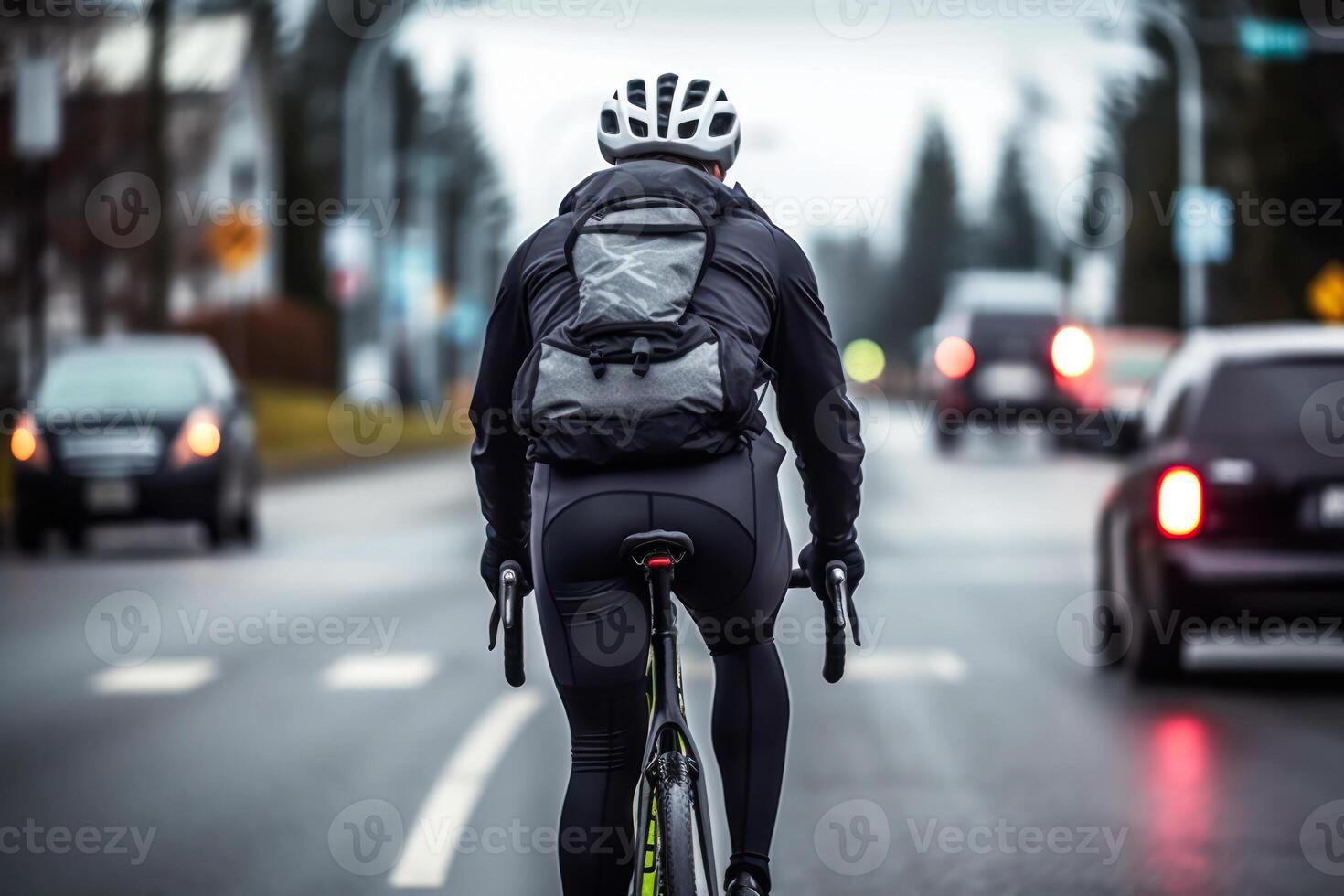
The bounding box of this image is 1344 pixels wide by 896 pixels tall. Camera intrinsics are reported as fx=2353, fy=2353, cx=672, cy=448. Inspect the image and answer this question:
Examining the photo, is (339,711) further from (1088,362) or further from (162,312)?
(162,312)

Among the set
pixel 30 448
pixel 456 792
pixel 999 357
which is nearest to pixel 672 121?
pixel 456 792

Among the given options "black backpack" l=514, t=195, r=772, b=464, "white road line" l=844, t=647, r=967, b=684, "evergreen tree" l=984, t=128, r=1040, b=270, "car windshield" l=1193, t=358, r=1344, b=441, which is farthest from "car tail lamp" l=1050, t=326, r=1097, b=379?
"evergreen tree" l=984, t=128, r=1040, b=270

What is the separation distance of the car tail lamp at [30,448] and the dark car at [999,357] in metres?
16.7

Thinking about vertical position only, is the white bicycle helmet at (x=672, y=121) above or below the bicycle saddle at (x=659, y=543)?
above

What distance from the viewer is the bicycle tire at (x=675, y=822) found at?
13.5 ft

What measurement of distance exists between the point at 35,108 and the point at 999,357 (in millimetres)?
13513

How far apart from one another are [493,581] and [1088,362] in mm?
28322

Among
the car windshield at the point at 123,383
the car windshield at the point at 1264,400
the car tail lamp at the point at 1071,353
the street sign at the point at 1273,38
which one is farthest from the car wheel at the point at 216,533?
the street sign at the point at 1273,38

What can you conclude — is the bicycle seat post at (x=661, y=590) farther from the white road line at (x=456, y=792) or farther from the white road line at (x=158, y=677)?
the white road line at (x=158, y=677)

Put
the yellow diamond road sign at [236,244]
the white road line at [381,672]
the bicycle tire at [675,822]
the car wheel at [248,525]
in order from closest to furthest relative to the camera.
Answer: the bicycle tire at [675,822]
the white road line at [381,672]
the car wheel at [248,525]
the yellow diamond road sign at [236,244]

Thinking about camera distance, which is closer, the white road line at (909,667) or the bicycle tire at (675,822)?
the bicycle tire at (675,822)

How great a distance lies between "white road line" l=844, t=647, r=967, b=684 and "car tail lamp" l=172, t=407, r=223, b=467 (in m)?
7.95

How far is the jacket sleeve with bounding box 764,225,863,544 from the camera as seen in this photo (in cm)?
453

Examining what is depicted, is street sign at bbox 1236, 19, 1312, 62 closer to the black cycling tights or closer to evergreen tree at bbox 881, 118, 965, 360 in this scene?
the black cycling tights
